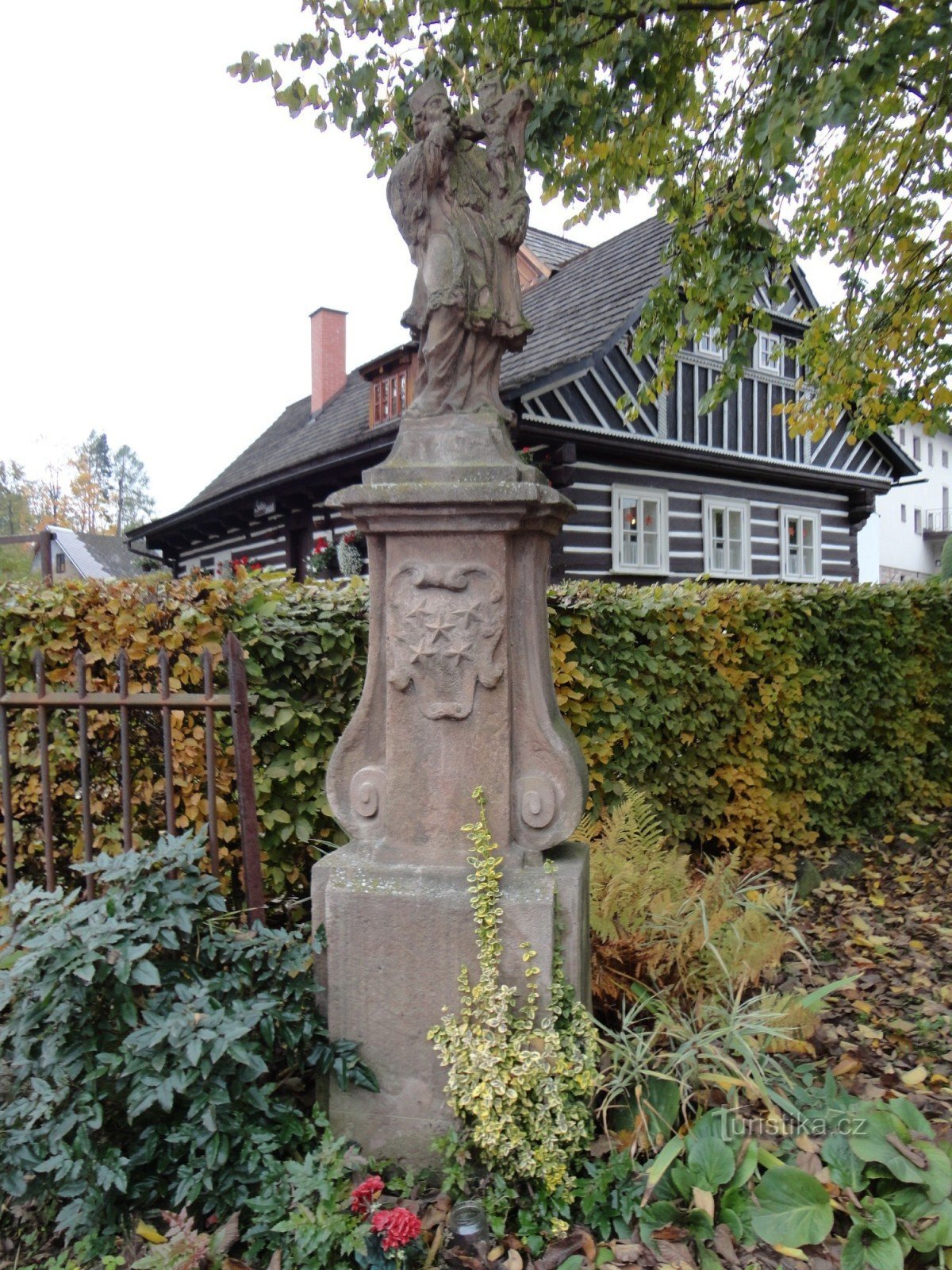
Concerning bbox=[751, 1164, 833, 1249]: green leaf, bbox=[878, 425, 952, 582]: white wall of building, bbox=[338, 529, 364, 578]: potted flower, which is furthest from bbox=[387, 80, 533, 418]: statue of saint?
bbox=[878, 425, 952, 582]: white wall of building

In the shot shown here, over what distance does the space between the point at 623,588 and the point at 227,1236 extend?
11.8 ft

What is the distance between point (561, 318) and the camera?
12.1 m

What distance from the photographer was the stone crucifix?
2.53 m

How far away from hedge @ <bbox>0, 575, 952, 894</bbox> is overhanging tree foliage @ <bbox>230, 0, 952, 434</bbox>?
1.70 m

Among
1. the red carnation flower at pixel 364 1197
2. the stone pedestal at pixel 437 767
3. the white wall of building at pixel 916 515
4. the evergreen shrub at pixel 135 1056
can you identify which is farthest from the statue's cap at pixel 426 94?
the white wall of building at pixel 916 515

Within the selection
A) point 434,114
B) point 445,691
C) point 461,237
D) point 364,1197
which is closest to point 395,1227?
point 364,1197

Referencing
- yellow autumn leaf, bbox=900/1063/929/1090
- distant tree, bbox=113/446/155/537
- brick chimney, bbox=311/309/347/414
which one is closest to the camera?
yellow autumn leaf, bbox=900/1063/929/1090

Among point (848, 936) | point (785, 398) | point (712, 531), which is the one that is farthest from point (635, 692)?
point (785, 398)

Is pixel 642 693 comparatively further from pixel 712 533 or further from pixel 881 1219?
pixel 712 533

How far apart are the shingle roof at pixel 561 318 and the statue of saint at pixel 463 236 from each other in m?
5.20

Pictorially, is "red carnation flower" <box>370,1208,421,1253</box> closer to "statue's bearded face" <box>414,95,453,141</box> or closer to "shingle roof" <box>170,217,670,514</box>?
"statue's bearded face" <box>414,95,453,141</box>

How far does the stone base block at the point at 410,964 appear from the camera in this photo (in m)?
2.50

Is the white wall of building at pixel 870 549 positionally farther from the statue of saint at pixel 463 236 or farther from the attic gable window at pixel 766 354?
the statue of saint at pixel 463 236

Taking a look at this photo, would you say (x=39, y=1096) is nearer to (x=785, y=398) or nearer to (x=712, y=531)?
(x=712, y=531)
